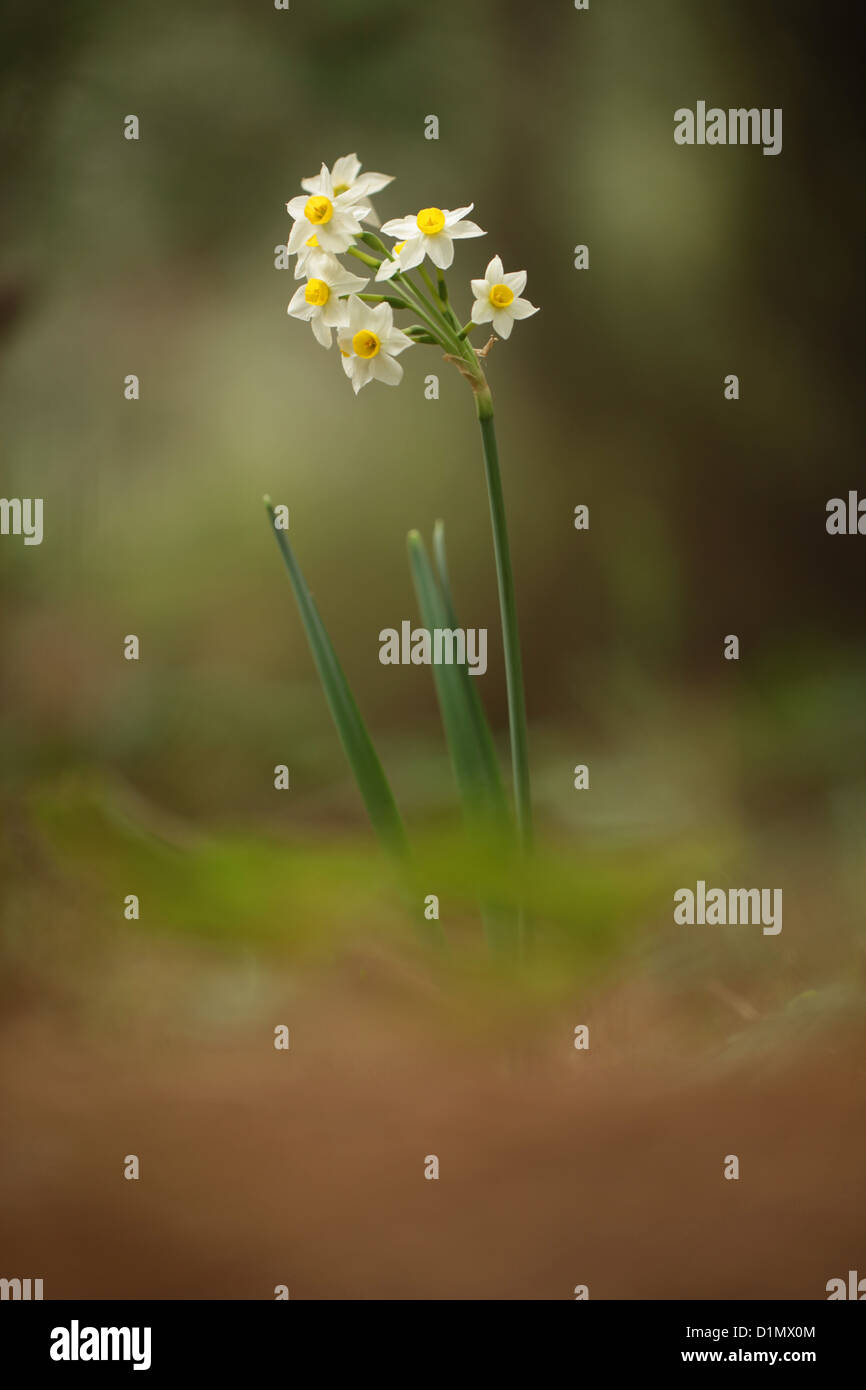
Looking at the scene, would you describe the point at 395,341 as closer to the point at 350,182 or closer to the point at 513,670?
the point at 350,182

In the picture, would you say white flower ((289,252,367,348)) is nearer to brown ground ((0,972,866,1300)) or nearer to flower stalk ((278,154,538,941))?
flower stalk ((278,154,538,941))

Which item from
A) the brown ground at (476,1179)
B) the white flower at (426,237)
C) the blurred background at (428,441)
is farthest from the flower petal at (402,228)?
the brown ground at (476,1179)

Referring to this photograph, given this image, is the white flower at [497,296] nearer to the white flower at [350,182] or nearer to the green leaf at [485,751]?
the white flower at [350,182]

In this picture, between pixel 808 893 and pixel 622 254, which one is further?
pixel 622 254

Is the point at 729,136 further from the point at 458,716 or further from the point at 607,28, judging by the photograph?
the point at 458,716

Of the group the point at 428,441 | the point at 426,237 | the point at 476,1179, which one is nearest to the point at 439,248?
the point at 426,237

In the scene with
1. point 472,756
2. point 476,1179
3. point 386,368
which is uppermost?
point 386,368
